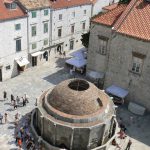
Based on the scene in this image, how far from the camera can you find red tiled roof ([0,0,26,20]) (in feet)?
138

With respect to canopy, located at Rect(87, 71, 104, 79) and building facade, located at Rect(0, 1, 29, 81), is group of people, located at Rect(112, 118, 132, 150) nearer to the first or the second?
canopy, located at Rect(87, 71, 104, 79)

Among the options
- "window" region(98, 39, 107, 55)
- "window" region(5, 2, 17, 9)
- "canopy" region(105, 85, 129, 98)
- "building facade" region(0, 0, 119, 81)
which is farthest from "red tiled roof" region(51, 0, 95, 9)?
"canopy" region(105, 85, 129, 98)

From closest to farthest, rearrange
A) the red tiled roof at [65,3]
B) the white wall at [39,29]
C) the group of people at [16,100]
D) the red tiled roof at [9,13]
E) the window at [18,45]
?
1. the group of people at [16,100]
2. the red tiled roof at [9,13]
3. the window at [18,45]
4. the white wall at [39,29]
5. the red tiled roof at [65,3]

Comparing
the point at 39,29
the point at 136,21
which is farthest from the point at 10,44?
the point at 136,21

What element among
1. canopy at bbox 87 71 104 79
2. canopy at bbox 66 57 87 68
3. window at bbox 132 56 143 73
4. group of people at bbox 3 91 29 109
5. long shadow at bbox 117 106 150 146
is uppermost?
window at bbox 132 56 143 73

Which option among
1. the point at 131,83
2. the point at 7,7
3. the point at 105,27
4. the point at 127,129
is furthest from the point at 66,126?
the point at 7,7

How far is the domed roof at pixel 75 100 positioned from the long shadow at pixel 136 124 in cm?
633

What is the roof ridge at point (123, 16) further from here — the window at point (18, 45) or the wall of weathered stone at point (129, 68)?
the window at point (18, 45)

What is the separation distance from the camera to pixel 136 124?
36.4 m

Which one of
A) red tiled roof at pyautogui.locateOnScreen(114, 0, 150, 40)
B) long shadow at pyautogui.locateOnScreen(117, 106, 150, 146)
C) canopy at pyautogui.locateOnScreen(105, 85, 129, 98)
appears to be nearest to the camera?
long shadow at pyautogui.locateOnScreen(117, 106, 150, 146)

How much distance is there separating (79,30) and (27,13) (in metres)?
15.9

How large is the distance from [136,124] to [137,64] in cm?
788

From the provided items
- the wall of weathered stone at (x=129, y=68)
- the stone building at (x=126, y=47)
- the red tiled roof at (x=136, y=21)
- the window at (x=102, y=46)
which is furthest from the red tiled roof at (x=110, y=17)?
the wall of weathered stone at (x=129, y=68)

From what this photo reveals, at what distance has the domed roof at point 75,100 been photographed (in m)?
30.3
